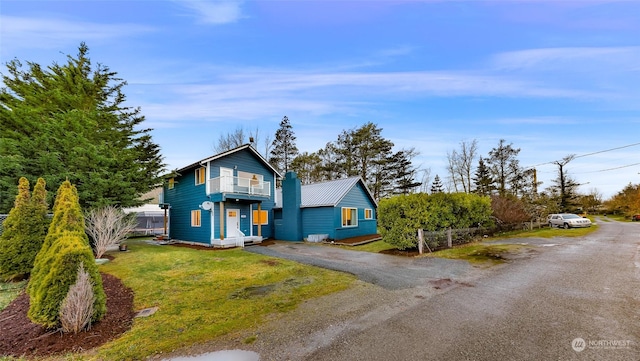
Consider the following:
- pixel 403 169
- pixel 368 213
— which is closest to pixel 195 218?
pixel 368 213

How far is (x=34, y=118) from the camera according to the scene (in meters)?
13.0

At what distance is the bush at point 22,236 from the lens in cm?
767

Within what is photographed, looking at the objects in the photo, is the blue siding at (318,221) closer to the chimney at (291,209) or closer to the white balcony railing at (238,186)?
the chimney at (291,209)

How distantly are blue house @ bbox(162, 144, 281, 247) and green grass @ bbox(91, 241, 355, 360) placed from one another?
17.6 ft

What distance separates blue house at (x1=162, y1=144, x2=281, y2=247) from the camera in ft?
54.3

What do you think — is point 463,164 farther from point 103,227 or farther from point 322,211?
point 103,227

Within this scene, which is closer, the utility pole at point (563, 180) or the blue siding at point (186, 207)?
the blue siding at point (186, 207)

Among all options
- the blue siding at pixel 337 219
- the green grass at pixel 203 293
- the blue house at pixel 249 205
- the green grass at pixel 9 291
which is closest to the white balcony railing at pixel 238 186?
the blue house at pixel 249 205

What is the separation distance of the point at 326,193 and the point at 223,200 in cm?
762

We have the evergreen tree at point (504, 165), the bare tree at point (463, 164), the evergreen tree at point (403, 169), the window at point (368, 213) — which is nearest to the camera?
the window at point (368, 213)

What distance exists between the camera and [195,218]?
18172 mm

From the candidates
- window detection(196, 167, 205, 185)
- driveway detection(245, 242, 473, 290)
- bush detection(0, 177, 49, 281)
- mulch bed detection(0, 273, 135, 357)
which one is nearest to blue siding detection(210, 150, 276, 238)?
window detection(196, 167, 205, 185)

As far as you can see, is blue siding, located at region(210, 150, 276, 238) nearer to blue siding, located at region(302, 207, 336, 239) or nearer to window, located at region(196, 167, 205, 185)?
window, located at region(196, 167, 205, 185)

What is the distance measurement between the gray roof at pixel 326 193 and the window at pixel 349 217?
1352mm
